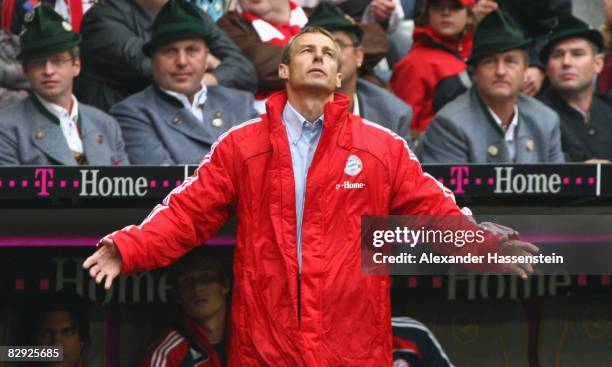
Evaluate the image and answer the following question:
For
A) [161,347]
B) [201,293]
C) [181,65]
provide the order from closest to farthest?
[161,347] → [201,293] → [181,65]

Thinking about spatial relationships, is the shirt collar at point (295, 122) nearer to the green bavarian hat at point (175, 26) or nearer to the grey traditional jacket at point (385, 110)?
the grey traditional jacket at point (385, 110)

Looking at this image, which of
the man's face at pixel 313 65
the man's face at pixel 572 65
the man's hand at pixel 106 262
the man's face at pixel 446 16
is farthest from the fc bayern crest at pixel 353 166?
the man's face at pixel 446 16

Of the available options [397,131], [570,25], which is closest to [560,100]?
[570,25]

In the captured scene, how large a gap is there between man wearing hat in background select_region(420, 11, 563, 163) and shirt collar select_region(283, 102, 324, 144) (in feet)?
5.09

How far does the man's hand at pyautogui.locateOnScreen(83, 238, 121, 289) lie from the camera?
5.72 metres

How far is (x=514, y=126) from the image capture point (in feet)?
25.7

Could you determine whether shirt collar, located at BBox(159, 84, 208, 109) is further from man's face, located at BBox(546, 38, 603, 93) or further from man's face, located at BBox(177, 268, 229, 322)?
man's face, located at BBox(546, 38, 603, 93)

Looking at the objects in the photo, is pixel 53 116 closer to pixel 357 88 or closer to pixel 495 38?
pixel 357 88

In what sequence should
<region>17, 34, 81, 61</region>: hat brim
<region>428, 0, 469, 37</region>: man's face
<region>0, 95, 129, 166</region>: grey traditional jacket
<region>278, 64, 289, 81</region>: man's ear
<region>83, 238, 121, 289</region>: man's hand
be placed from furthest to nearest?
<region>428, 0, 469, 37</region>: man's face → <region>17, 34, 81, 61</region>: hat brim → <region>0, 95, 129, 166</region>: grey traditional jacket → <region>278, 64, 289, 81</region>: man's ear → <region>83, 238, 121, 289</region>: man's hand

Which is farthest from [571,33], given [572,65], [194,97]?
[194,97]

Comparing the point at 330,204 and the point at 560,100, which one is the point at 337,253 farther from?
the point at 560,100

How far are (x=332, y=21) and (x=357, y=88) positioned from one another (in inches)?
15.4

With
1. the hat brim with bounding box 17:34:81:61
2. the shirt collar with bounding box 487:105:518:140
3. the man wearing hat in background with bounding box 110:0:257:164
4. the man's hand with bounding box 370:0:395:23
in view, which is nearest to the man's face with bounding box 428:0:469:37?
the man's hand with bounding box 370:0:395:23

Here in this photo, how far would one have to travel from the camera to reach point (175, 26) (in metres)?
7.78
